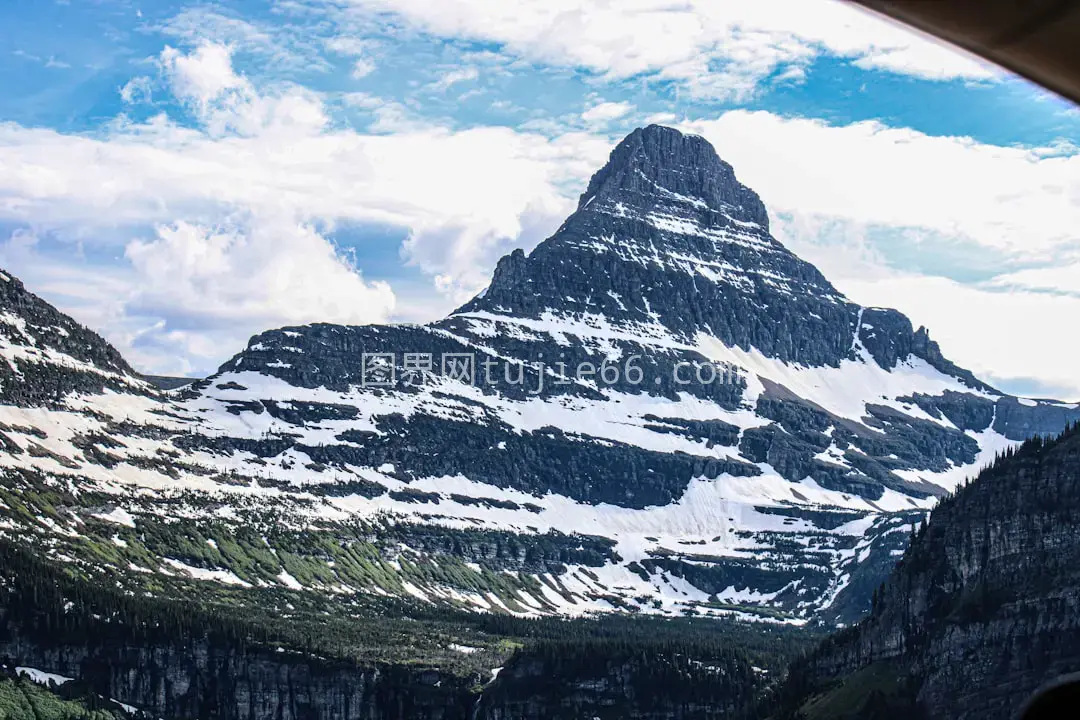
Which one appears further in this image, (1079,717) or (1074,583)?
(1074,583)

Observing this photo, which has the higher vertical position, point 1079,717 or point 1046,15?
point 1046,15

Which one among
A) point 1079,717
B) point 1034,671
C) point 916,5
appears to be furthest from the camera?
point 1034,671

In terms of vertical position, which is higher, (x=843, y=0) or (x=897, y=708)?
(x=843, y=0)

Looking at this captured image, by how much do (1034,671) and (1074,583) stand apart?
47.5 ft

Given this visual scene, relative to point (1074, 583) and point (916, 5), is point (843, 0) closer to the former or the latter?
point (916, 5)

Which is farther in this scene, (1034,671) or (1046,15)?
(1034,671)

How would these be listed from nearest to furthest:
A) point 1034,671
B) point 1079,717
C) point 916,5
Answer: point 916,5 → point 1079,717 → point 1034,671

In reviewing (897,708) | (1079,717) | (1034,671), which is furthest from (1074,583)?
(1079,717)

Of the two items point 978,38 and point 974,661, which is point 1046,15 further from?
point 974,661

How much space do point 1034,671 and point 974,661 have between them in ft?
26.7

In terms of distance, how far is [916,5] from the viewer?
19.2ft

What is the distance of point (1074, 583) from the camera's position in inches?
7830

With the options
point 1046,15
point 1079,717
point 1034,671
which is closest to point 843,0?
point 1046,15

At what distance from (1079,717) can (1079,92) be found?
245 cm
